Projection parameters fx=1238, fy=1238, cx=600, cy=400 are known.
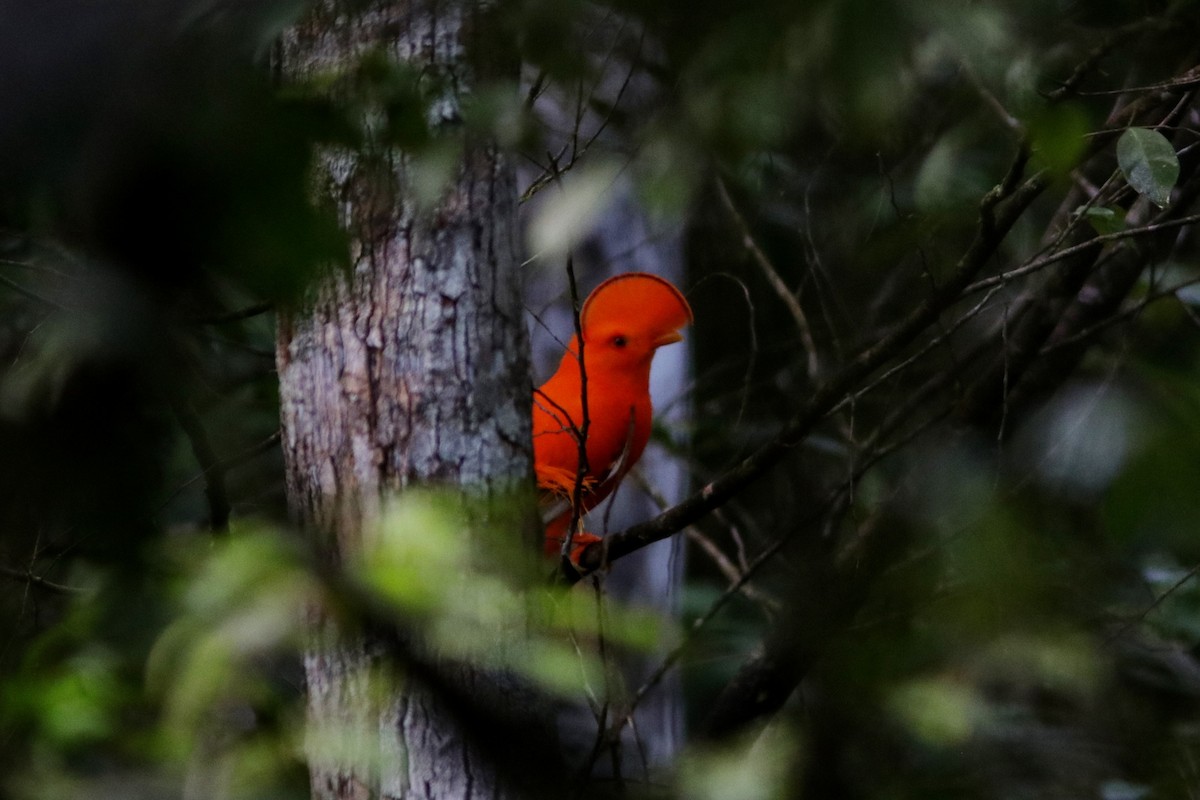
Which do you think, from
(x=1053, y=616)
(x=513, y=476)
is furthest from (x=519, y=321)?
(x=1053, y=616)

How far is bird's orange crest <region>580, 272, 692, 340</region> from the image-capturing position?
286 centimetres

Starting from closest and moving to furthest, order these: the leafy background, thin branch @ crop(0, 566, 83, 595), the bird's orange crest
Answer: the leafy background < thin branch @ crop(0, 566, 83, 595) < the bird's orange crest

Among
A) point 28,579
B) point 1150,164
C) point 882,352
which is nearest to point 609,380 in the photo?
point 882,352

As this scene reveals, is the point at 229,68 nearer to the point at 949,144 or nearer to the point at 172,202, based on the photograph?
the point at 172,202

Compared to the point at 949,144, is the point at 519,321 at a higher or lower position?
lower

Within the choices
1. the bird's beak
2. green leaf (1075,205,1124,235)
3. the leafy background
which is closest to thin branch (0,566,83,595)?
the leafy background

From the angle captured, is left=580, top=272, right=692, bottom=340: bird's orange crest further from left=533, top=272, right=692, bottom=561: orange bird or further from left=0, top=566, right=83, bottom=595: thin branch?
left=0, top=566, right=83, bottom=595: thin branch

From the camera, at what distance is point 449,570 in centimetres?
120

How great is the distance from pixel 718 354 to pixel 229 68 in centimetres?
383

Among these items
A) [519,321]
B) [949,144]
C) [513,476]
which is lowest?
[513,476]

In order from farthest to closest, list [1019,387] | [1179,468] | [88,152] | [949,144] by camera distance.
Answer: [949,144] < [1019,387] < [1179,468] < [88,152]

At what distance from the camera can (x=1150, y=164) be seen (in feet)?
6.24

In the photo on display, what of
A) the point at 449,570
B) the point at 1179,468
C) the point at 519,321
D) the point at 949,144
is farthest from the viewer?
the point at 949,144

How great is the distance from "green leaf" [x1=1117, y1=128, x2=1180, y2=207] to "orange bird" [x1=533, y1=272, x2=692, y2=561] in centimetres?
108
